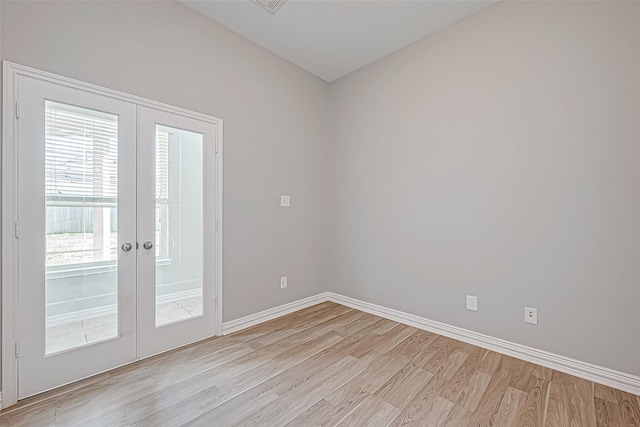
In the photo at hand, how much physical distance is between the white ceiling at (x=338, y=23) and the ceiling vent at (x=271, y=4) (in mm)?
44

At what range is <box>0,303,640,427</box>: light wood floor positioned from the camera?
164cm

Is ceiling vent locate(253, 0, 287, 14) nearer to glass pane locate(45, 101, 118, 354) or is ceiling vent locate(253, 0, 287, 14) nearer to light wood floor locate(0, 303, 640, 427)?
glass pane locate(45, 101, 118, 354)

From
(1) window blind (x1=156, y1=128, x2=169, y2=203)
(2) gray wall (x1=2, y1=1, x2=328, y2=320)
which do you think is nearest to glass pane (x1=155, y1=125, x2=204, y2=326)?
(1) window blind (x1=156, y1=128, x2=169, y2=203)

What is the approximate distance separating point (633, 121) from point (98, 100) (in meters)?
3.77

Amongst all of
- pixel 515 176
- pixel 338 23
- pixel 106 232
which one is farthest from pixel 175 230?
pixel 515 176

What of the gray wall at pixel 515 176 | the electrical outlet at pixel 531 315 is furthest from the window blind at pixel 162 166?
the electrical outlet at pixel 531 315

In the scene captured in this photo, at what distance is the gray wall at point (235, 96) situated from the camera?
191cm

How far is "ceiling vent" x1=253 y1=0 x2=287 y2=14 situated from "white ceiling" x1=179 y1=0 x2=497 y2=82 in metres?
0.04

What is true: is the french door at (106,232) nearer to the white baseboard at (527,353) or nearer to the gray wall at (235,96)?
the gray wall at (235,96)

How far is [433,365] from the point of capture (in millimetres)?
2213

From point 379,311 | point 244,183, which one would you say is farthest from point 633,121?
point 244,183

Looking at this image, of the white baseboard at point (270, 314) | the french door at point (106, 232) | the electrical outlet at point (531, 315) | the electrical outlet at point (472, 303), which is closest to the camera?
the french door at point (106, 232)

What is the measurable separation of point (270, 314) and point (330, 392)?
142cm

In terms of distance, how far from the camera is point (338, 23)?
8.75 feet
